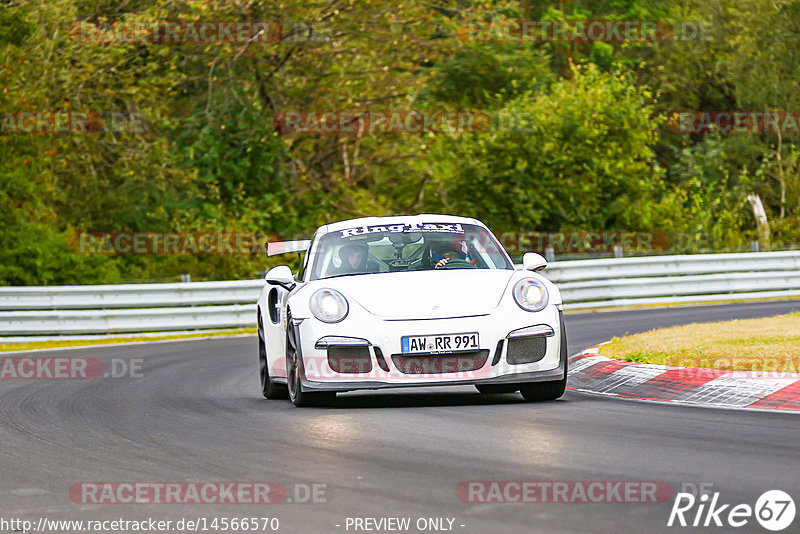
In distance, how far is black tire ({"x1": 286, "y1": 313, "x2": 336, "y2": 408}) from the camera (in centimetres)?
943

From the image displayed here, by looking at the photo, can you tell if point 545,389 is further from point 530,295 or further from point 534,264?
point 534,264

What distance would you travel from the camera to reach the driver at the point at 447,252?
33.5 ft

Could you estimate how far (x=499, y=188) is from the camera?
95.2 ft

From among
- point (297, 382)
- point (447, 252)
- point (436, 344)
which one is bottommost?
point (297, 382)

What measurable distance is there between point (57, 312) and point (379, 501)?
15491 millimetres

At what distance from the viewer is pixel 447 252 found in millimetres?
10289

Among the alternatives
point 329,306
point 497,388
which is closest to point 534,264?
point 497,388

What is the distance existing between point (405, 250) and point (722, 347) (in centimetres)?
298

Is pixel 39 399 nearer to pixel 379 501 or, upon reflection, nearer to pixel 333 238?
pixel 333 238

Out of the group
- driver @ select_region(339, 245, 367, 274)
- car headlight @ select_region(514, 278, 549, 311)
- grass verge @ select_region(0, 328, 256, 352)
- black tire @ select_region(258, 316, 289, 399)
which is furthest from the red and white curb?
grass verge @ select_region(0, 328, 256, 352)

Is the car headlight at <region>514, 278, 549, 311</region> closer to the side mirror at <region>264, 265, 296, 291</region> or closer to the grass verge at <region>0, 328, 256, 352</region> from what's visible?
the side mirror at <region>264, 265, 296, 291</region>

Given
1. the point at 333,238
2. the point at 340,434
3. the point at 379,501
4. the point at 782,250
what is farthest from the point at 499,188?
the point at 379,501

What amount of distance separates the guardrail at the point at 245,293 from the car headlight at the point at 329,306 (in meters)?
11.8

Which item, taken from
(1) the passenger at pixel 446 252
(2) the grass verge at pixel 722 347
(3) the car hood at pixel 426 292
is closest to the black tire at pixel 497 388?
(3) the car hood at pixel 426 292
